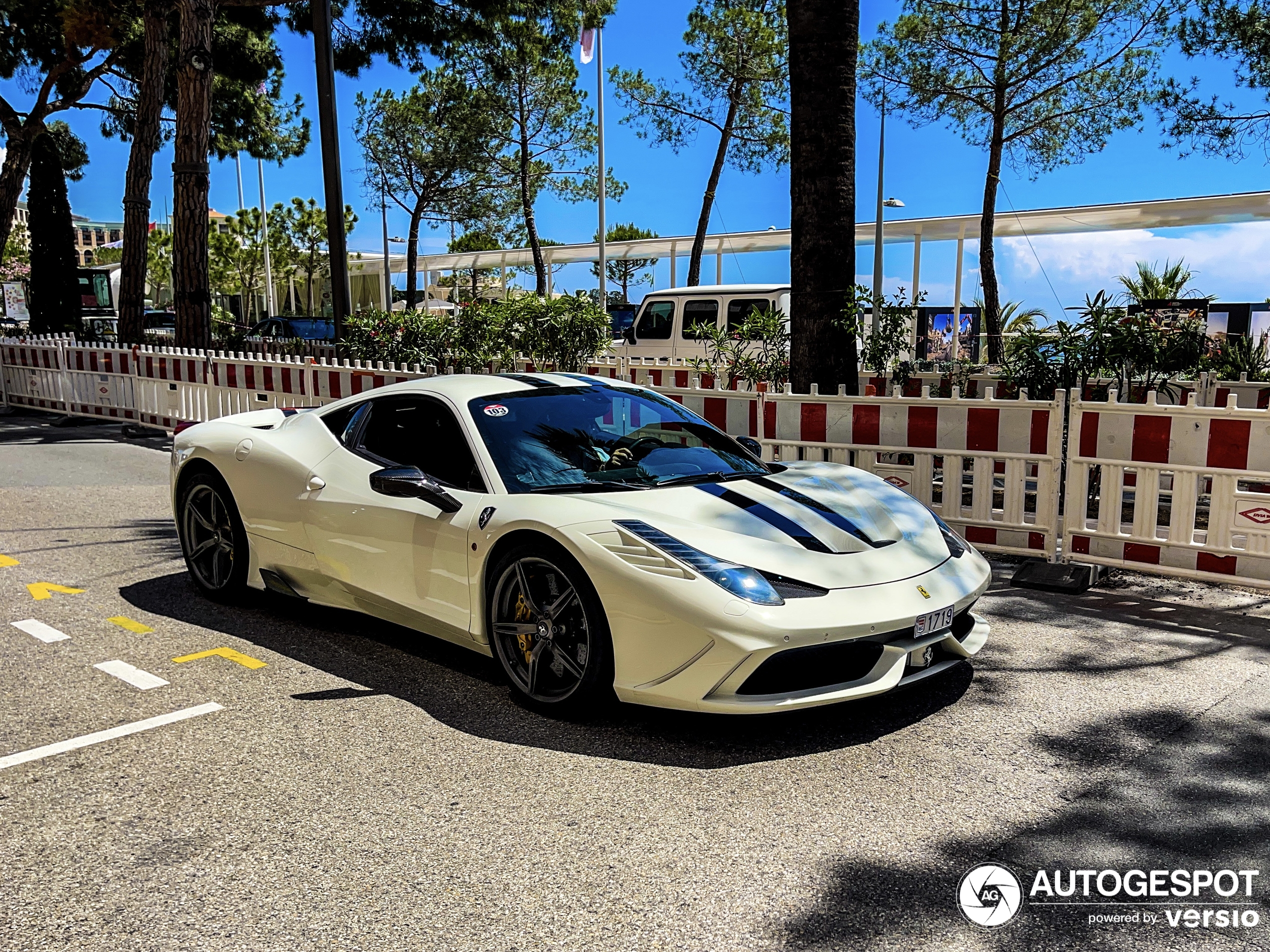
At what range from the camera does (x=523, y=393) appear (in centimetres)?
497

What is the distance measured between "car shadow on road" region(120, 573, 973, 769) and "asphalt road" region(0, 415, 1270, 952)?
17 millimetres

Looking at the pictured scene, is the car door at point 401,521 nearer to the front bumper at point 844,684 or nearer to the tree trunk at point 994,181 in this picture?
the front bumper at point 844,684

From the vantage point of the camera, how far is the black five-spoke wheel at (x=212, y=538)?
567 cm

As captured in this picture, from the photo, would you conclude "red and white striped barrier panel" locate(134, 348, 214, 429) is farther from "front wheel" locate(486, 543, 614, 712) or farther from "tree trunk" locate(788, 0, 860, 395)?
"front wheel" locate(486, 543, 614, 712)

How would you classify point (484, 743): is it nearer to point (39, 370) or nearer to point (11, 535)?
point (11, 535)

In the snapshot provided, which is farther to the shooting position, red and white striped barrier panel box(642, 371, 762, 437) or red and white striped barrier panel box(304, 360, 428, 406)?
red and white striped barrier panel box(304, 360, 428, 406)

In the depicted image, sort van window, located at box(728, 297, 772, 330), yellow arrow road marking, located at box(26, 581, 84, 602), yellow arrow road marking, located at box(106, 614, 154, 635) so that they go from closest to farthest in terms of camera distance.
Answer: yellow arrow road marking, located at box(106, 614, 154, 635) → yellow arrow road marking, located at box(26, 581, 84, 602) → van window, located at box(728, 297, 772, 330)

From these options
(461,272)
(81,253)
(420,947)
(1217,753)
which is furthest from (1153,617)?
(81,253)

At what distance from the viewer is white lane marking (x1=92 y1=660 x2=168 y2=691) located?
4617mm

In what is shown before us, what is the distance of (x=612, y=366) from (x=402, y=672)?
7.46 m

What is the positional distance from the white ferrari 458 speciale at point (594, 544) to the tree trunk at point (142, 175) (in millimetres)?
15677

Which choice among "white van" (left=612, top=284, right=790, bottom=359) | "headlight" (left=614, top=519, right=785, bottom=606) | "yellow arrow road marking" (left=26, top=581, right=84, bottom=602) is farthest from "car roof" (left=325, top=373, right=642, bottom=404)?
"white van" (left=612, top=284, right=790, bottom=359)

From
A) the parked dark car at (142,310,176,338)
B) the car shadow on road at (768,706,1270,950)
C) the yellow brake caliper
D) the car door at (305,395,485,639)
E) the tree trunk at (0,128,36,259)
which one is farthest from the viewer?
the parked dark car at (142,310,176,338)

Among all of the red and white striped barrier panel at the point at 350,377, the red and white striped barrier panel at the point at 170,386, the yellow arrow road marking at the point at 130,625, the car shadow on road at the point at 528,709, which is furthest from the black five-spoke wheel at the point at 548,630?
the red and white striped barrier panel at the point at 170,386
